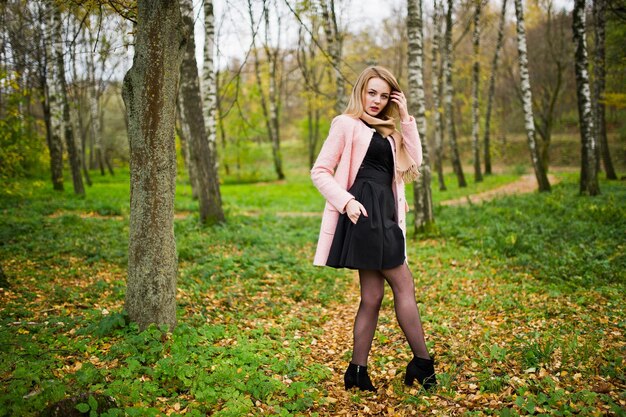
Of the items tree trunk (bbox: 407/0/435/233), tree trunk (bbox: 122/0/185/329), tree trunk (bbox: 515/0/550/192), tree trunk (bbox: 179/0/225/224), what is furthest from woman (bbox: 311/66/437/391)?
tree trunk (bbox: 515/0/550/192)

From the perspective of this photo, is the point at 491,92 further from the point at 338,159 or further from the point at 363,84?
the point at 338,159

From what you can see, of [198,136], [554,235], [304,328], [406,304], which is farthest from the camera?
[198,136]

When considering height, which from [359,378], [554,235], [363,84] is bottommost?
[359,378]

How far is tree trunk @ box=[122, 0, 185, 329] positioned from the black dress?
5.64ft

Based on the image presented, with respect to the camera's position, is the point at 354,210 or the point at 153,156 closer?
the point at 354,210

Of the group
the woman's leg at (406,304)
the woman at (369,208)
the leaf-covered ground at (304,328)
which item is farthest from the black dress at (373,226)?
the leaf-covered ground at (304,328)

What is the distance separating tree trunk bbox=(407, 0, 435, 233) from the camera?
912 cm

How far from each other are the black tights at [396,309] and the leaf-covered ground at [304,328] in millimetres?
367

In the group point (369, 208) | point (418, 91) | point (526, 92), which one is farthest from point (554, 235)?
point (526, 92)

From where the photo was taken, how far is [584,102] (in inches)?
492

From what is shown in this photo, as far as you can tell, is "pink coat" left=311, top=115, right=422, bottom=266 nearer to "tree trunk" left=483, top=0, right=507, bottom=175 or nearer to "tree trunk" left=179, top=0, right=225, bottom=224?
"tree trunk" left=179, top=0, right=225, bottom=224

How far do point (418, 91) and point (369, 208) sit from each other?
265 inches

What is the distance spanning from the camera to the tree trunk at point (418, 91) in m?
9.12

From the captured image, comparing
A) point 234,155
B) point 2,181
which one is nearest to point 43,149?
point 2,181
